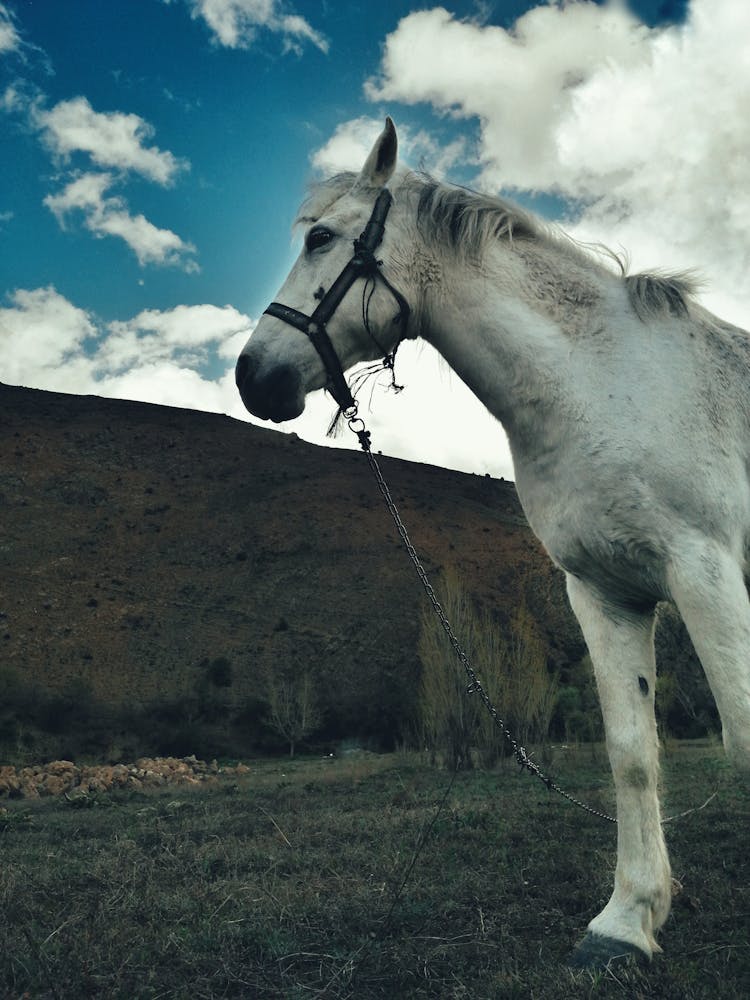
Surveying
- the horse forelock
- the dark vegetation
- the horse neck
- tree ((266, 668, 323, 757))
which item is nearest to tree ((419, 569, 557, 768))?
the dark vegetation

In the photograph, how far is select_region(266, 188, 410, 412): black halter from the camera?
3.31 m

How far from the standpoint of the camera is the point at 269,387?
3260mm

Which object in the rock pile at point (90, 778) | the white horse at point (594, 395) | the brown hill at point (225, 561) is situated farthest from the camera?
the brown hill at point (225, 561)

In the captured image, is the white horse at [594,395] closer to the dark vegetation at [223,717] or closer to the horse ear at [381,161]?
the horse ear at [381,161]

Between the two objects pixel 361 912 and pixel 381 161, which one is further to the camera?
pixel 361 912

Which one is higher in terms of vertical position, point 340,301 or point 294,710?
point 340,301

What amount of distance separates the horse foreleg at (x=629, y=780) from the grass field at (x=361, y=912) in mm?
161

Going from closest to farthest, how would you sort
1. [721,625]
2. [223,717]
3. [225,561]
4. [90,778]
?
1. [721,625]
2. [90,778]
3. [223,717]
4. [225,561]

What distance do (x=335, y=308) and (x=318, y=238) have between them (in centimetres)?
40

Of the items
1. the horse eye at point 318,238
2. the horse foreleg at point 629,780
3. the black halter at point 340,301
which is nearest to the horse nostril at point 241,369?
the black halter at point 340,301

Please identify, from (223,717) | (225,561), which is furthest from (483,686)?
(225,561)

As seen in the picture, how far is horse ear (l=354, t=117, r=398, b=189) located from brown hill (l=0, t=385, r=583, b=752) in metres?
35.1

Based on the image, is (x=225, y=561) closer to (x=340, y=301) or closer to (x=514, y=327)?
(x=340, y=301)

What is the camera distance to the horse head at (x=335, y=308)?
10.7 ft
